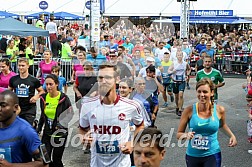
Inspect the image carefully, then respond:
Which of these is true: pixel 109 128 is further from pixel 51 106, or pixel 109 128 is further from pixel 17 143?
pixel 51 106

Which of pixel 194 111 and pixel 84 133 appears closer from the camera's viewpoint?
pixel 84 133

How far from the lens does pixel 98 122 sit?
5.06 meters

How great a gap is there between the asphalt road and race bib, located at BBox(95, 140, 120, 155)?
9.84ft

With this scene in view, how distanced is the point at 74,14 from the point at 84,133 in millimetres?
24567

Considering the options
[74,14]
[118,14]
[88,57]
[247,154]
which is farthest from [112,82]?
[74,14]

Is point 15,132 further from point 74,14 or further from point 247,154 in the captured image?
point 74,14

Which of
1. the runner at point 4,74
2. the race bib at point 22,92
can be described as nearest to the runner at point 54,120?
the race bib at point 22,92

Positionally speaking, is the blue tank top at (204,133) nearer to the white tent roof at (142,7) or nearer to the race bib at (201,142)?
the race bib at (201,142)

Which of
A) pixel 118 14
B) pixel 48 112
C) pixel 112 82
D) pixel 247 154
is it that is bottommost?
pixel 247 154

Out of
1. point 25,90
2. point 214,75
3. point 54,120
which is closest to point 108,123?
point 54,120

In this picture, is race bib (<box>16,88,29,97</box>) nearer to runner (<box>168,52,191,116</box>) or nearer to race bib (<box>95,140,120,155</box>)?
race bib (<box>95,140,120,155</box>)

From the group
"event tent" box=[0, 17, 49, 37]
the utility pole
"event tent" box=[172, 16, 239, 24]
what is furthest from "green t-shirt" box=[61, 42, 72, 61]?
"event tent" box=[172, 16, 239, 24]

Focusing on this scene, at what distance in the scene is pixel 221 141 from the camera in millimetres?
9734

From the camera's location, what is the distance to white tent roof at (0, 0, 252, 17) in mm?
25875
